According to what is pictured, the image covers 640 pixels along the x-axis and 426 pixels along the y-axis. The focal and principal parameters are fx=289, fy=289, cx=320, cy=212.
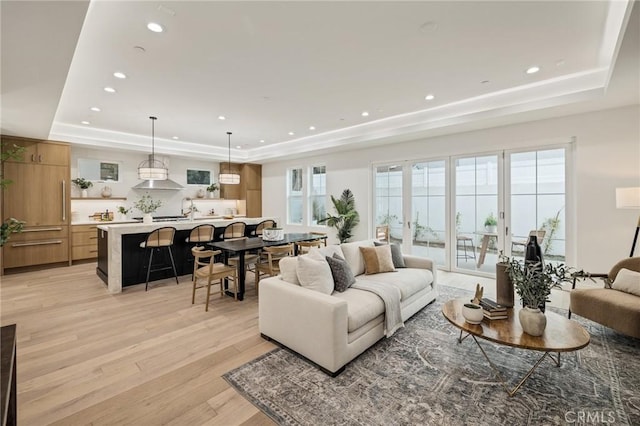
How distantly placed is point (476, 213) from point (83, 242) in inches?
325

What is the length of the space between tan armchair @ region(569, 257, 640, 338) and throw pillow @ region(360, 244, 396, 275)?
1909mm

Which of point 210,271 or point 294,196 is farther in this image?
point 294,196

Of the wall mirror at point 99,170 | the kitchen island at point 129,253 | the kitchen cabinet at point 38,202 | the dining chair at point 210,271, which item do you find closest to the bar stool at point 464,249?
the dining chair at point 210,271

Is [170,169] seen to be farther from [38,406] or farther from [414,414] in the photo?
[414,414]

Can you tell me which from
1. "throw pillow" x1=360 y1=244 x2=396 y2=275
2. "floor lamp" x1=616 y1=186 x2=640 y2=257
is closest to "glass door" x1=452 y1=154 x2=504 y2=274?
"floor lamp" x1=616 y1=186 x2=640 y2=257

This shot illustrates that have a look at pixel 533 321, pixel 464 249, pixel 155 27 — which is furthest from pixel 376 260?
pixel 155 27

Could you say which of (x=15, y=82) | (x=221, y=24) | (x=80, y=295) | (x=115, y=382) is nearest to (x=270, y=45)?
(x=221, y=24)

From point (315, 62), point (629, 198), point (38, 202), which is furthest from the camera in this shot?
point (38, 202)

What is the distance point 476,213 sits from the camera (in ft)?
17.7

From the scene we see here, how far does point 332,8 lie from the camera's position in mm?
2389

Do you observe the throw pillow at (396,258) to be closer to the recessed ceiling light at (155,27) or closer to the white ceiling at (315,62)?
the white ceiling at (315,62)

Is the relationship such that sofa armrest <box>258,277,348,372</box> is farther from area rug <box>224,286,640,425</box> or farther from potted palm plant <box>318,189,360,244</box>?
potted palm plant <box>318,189,360,244</box>

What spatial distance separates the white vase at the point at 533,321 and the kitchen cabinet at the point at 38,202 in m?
7.95

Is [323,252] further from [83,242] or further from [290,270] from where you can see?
[83,242]
